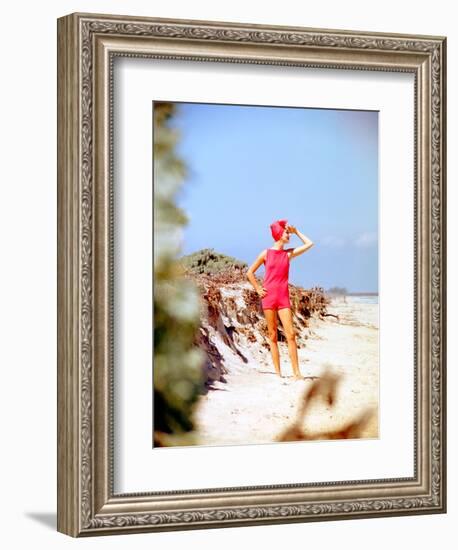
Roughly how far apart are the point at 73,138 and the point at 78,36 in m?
0.24

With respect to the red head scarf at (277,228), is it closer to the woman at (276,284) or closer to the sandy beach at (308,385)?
the woman at (276,284)

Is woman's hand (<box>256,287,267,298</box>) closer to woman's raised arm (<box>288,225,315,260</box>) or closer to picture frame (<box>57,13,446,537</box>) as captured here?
woman's raised arm (<box>288,225,315,260</box>)

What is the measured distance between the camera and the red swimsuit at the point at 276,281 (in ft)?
12.3

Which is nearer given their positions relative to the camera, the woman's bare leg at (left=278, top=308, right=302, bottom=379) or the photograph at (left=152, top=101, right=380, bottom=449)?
the photograph at (left=152, top=101, right=380, bottom=449)

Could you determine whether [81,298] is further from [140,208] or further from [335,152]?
[335,152]

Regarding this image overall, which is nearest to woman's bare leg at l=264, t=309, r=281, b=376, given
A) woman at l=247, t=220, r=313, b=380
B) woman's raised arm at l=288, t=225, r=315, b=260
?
woman at l=247, t=220, r=313, b=380

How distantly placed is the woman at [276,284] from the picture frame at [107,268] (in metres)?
0.36

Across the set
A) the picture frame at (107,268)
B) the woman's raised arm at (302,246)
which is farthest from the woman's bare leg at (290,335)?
the picture frame at (107,268)

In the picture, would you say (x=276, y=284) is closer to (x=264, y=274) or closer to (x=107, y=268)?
(x=264, y=274)

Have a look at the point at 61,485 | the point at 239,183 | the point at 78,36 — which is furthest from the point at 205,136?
the point at 61,485

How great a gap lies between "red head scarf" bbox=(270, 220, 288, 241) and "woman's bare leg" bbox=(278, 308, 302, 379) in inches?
7.4

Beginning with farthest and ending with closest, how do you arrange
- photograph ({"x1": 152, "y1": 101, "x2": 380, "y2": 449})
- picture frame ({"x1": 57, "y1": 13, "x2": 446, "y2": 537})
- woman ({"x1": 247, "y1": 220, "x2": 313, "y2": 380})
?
woman ({"x1": 247, "y1": 220, "x2": 313, "y2": 380}) → photograph ({"x1": 152, "y1": 101, "x2": 380, "y2": 449}) → picture frame ({"x1": 57, "y1": 13, "x2": 446, "y2": 537})

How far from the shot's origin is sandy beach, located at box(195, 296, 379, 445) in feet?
12.2

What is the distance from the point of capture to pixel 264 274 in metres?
3.76
